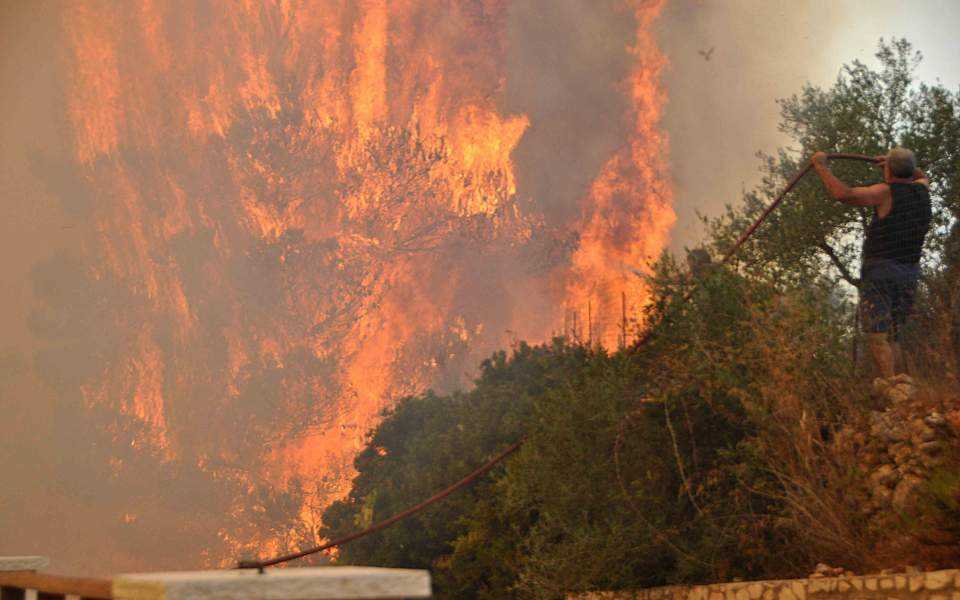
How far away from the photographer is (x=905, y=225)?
9.89m

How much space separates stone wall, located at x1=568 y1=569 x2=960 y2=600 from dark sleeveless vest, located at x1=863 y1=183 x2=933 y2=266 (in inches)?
138

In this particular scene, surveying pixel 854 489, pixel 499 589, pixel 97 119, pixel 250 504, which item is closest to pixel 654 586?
pixel 854 489

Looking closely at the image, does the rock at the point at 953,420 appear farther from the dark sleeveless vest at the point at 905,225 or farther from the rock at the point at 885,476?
the dark sleeveless vest at the point at 905,225

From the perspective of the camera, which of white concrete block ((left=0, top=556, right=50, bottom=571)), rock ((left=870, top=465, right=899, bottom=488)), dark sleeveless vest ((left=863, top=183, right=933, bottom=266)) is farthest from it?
dark sleeveless vest ((left=863, top=183, right=933, bottom=266))

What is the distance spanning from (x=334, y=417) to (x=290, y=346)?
14.2 feet

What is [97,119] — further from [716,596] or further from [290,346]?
[716,596]

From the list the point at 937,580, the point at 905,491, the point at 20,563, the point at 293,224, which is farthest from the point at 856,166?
the point at 293,224

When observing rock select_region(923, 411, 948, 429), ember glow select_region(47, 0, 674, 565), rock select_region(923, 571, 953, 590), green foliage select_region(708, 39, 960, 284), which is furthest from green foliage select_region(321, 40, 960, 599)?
ember glow select_region(47, 0, 674, 565)

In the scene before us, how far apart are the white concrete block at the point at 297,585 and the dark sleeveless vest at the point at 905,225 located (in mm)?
8211

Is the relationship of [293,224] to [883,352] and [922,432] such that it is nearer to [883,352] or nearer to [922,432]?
[883,352]

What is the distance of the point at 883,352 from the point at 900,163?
1712 mm

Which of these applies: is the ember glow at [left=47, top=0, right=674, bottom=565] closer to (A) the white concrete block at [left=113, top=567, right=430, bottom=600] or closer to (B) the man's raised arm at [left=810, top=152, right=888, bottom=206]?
(B) the man's raised arm at [left=810, top=152, right=888, bottom=206]

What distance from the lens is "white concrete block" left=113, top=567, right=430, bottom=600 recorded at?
270 centimetres

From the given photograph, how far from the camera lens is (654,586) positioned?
32.4 ft
